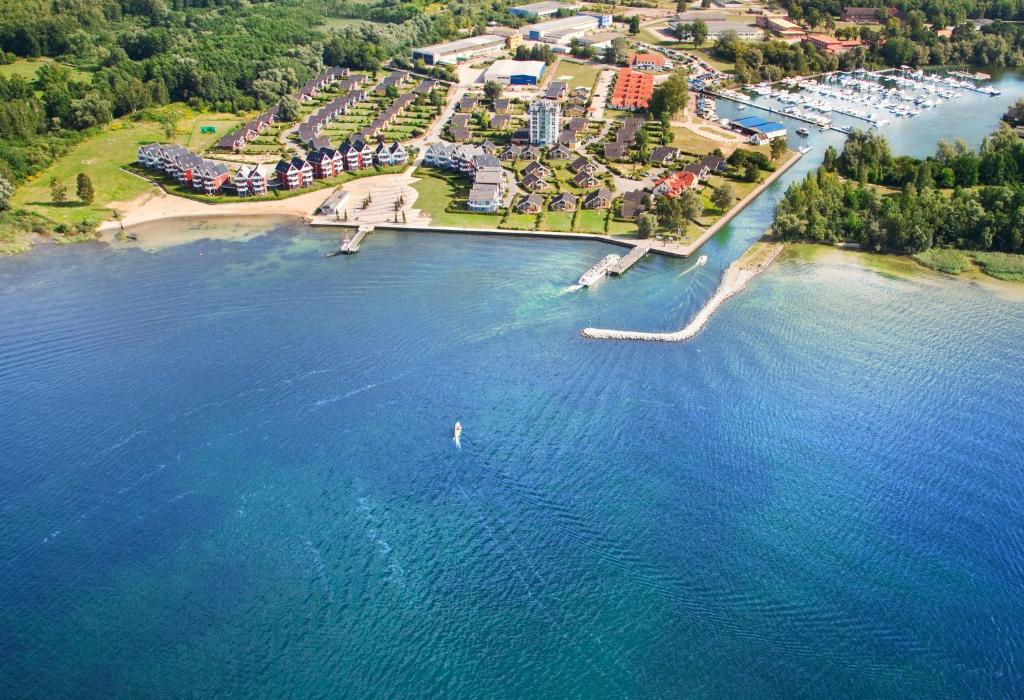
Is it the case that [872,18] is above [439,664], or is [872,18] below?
above

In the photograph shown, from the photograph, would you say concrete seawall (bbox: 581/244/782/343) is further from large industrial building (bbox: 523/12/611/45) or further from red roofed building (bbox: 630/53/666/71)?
large industrial building (bbox: 523/12/611/45)

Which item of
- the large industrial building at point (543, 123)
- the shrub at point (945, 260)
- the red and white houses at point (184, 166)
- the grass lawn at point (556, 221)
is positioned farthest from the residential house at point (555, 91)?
the shrub at point (945, 260)

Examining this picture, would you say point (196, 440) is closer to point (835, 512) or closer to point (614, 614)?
point (614, 614)

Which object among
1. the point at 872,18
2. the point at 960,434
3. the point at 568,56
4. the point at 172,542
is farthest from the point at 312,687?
the point at 872,18

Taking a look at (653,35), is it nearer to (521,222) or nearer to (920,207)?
(920,207)

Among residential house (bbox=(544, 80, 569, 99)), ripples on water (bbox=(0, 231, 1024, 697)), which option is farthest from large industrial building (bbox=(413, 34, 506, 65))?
ripples on water (bbox=(0, 231, 1024, 697))

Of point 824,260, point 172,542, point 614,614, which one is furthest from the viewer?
point 824,260
